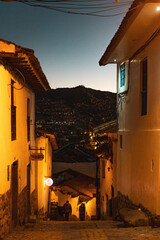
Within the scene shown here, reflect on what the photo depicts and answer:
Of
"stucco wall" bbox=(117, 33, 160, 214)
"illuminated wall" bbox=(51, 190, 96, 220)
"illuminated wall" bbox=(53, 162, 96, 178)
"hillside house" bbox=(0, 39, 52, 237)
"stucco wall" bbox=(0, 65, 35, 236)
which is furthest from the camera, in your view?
"illuminated wall" bbox=(53, 162, 96, 178)

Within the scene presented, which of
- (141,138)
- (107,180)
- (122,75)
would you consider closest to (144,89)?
(141,138)

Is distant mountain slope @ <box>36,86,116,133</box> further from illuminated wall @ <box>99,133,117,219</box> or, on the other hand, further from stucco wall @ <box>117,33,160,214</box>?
stucco wall @ <box>117,33,160,214</box>

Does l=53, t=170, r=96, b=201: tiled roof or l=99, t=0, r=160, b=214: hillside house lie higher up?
l=99, t=0, r=160, b=214: hillside house

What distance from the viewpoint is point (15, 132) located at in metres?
10.4

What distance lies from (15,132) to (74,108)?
3548 centimetres

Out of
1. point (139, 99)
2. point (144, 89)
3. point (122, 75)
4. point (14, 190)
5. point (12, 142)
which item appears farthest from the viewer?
point (122, 75)

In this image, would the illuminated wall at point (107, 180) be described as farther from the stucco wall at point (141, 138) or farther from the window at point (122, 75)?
the window at point (122, 75)

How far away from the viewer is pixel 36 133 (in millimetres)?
16406

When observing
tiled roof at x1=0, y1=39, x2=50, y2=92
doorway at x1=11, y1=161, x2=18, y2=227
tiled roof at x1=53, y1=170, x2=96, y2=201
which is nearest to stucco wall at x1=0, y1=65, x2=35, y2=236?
doorway at x1=11, y1=161, x2=18, y2=227

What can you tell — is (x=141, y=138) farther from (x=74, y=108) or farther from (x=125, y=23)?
(x=74, y=108)

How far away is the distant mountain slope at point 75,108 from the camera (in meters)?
37.9

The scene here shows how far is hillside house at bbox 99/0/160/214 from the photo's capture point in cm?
826

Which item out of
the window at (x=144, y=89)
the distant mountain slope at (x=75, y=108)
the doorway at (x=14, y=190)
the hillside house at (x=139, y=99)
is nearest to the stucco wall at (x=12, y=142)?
the doorway at (x=14, y=190)

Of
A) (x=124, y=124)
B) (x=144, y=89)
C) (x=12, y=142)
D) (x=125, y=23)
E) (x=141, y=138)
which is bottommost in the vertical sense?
(x=12, y=142)
